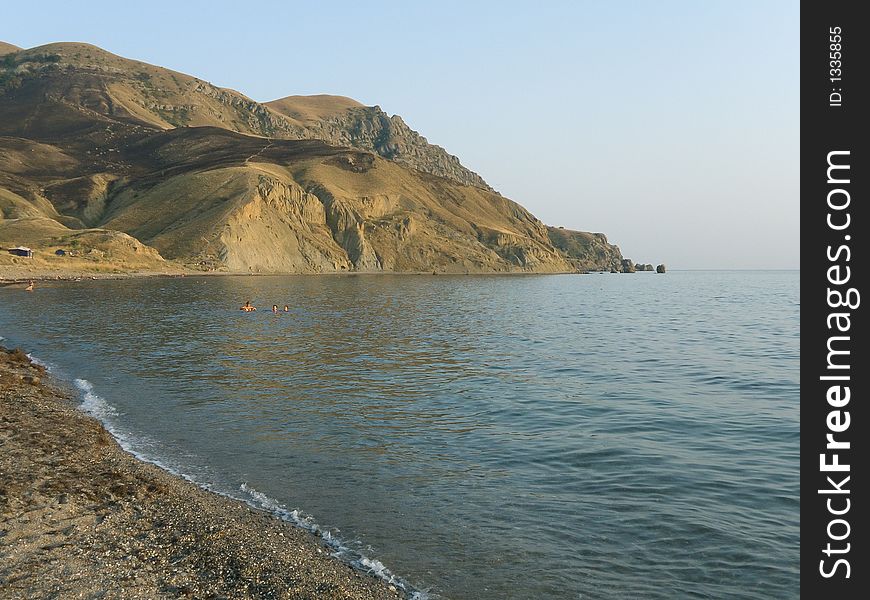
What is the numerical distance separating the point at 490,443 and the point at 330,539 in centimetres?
719

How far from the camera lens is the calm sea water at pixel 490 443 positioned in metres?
10.2

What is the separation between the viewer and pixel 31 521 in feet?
32.9

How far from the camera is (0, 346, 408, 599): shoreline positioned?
832cm

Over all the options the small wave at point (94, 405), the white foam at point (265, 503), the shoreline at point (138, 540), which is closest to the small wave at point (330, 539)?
the white foam at point (265, 503)

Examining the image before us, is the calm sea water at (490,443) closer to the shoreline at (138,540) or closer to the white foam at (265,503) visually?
the white foam at (265,503)

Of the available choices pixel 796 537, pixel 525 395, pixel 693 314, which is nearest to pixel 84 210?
pixel 693 314
